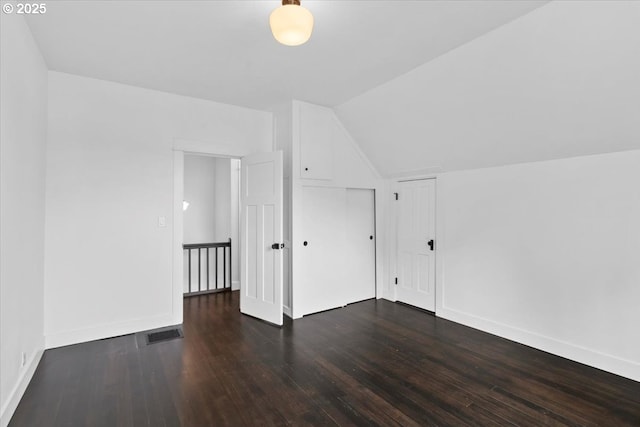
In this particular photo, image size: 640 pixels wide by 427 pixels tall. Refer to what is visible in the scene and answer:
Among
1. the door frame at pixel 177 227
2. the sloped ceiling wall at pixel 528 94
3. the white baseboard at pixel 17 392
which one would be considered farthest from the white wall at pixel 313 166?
the white baseboard at pixel 17 392

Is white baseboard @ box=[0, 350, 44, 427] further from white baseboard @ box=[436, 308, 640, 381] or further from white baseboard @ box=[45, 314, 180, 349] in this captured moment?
white baseboard @ box=[436, 308, 640, 381]

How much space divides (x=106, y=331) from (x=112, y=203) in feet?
4.51

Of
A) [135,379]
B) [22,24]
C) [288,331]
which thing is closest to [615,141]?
[288,331]

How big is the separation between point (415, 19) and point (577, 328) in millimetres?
3040

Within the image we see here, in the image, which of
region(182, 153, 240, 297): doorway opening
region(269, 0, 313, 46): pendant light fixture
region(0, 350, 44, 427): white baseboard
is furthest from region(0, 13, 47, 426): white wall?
region(182, 153, 240, 297): doorway opening

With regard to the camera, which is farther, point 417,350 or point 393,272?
point 393,272

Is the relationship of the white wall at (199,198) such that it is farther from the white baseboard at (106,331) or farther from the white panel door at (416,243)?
the white panel door at (416,243)

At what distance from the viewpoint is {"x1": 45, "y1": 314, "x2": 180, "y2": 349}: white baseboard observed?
309 cm

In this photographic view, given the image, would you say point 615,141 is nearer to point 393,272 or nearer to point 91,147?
point 393,272

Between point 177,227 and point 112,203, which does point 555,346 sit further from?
point 112,203

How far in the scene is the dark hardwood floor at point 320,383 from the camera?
2.07m

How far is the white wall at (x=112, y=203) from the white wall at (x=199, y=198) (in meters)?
1.77

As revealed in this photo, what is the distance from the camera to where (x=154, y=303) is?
3598 mm

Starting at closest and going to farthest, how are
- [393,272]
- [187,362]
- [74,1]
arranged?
[74,1] < [187,362] < [393,272]
